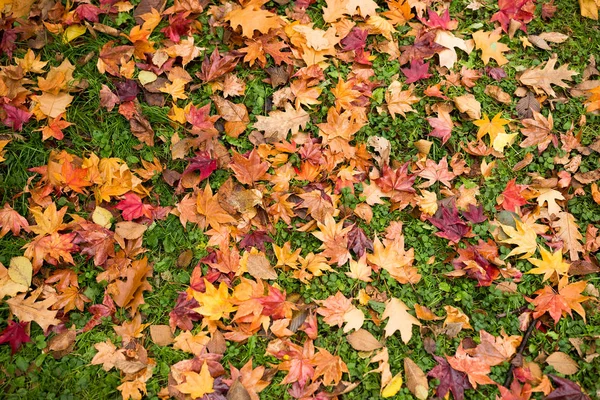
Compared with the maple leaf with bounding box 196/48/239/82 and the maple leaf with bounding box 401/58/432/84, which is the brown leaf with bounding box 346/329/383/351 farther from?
the maple leaf with bounding box 196/48/239/82

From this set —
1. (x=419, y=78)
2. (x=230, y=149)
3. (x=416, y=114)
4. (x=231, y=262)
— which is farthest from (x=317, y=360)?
(x=419, y=78)

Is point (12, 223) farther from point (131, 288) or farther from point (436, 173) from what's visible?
point (436, 173)

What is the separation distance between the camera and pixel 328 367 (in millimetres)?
2367

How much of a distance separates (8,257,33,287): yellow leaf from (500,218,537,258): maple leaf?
2.45 metres

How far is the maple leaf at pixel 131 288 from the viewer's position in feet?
8.12

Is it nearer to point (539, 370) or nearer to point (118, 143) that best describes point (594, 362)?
point (539, 370)

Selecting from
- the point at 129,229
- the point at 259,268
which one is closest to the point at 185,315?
the point at 259,268

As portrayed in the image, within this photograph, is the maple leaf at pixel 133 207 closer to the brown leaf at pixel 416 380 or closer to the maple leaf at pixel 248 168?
the maple leaf at pixel 248 168

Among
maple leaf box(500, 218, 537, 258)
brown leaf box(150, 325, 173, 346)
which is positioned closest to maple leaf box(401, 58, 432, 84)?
maple leaf box(500, 218, 537, 258)

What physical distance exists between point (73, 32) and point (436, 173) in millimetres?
2312

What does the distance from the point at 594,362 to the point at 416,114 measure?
1.60m

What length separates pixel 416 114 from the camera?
3.00 m

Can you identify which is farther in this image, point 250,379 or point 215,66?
point 215,66

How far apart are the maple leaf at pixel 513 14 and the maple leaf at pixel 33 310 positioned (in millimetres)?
3135
